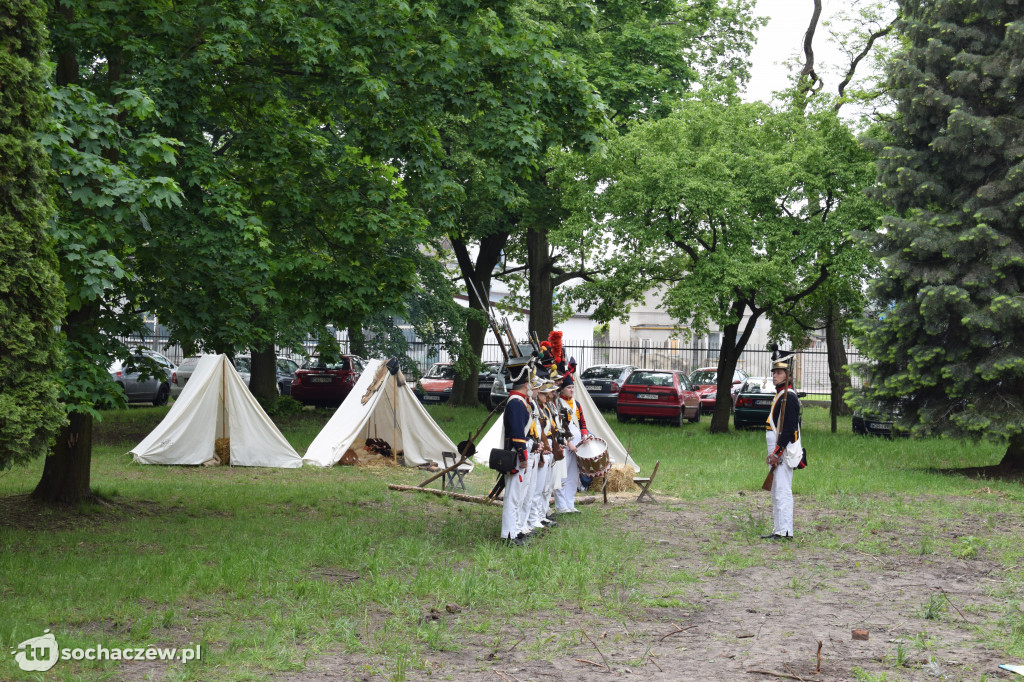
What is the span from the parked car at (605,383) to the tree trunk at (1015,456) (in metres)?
12.6

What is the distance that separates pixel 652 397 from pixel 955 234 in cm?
1070

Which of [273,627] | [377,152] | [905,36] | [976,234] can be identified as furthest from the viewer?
[905,36]

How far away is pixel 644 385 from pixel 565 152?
658 centimetres

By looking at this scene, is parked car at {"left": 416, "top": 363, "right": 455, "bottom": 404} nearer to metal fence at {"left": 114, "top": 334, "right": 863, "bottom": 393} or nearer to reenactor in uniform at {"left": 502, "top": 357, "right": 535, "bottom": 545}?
metal fence at {"left": 114, "top": 334, "right": 863, "bottom": 393}

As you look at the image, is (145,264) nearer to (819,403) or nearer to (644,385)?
(644,385)

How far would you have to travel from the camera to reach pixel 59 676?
18.3 ft

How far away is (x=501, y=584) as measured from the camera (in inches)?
314

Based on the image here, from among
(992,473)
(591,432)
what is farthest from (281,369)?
(992,473)

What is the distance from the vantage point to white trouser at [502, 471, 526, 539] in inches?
388

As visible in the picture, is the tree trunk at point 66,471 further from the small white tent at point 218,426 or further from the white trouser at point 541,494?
the white trouser at point 541,494

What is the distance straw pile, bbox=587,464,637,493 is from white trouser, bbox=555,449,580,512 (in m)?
1.53

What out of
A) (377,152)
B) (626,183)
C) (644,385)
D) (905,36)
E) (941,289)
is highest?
(905,36)

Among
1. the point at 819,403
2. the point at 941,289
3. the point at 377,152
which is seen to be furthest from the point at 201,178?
the point at 819,403

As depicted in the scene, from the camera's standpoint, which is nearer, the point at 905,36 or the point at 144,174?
the point at 144,174
